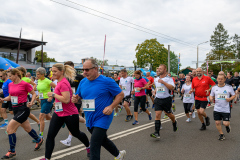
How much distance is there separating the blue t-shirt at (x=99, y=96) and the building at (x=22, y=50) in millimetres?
32734

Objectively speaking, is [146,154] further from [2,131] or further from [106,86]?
[2,131]

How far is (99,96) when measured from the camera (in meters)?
3.10

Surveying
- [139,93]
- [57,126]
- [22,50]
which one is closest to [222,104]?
[139,93]

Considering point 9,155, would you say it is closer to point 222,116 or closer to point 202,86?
point 222,116

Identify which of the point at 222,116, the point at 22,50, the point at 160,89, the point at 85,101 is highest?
the point at 22,50

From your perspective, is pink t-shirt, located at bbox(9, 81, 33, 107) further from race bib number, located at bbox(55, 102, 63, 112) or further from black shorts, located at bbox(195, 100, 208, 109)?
black shorts, located at bbox(195, 100, 208, 109)

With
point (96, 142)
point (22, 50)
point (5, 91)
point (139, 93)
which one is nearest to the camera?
point (96, 142)

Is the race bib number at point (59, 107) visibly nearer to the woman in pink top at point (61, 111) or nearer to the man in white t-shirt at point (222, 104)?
the woman in pink top at point (61, 111)

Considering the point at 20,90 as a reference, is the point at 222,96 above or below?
below

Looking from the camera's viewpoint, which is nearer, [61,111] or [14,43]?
[61,111]

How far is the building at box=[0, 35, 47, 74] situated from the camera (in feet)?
108

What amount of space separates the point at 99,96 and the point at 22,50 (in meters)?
40.2

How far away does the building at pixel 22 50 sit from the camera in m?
33.0

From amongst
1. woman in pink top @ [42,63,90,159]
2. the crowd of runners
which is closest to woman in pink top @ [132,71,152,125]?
the crowd of runners
